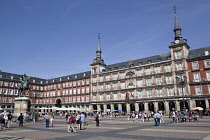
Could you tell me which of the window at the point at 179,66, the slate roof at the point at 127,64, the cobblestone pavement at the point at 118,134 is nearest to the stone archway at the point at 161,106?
the window at the point at 179,66

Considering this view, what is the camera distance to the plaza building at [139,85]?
41425 millimetres

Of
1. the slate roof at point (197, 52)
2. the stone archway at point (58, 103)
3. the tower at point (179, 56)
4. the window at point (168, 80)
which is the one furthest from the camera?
the stone archway at point (58, 103)

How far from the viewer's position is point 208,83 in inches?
1556

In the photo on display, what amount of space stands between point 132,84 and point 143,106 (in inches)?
293

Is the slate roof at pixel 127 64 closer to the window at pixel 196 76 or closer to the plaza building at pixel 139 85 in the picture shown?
the plaza building at pixel 139 85

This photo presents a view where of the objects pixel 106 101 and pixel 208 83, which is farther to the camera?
pixel 106 101

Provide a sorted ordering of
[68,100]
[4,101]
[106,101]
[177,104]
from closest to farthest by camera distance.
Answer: [177,104], [106,101], [4,101], [68,100]

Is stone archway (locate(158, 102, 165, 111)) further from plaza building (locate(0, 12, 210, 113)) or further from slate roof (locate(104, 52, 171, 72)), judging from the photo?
slate roof (locate(104, 52, 171, 72))

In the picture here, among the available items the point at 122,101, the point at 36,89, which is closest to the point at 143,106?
the point at 122,101

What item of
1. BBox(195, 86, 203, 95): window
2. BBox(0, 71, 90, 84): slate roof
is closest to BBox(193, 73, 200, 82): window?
BBox(195, 86, 203, 95): window

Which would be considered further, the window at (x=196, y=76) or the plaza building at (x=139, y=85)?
the plaza building at (x=139, y=85)

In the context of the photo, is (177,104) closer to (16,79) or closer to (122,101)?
(122,101)

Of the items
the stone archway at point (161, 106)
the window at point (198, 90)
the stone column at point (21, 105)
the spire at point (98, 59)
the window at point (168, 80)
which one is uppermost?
the spire at point (98, 59)

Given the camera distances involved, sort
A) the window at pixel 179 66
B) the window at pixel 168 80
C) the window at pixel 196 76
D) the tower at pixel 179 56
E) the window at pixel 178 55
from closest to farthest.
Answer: the window at pixel 196 76, the tower at pixel 179 56, the window at pixel 179 66, the window at pixel 178 55, the window at pixel 168 80
